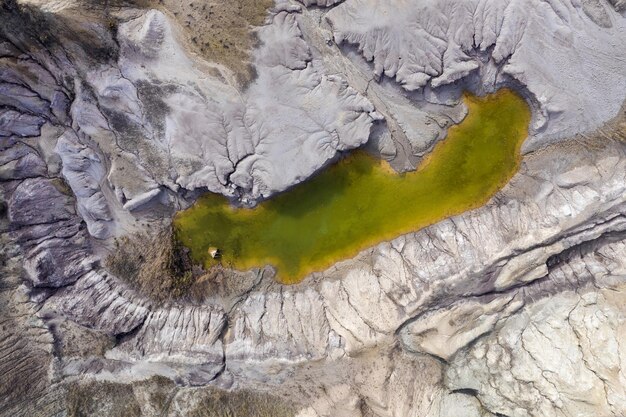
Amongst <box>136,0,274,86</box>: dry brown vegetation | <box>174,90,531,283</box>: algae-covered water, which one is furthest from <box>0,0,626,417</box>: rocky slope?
<box>174,90,531,283</box>: algae-covered water

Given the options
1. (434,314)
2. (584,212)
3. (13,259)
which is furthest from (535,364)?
(13,259)

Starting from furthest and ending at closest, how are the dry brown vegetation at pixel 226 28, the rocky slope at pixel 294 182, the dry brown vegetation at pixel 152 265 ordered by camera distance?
the dry brown vegetation at pixel 152 265 < the dry brown vegetation at pixel 226 28 < the rocky slope at pixel 294 182

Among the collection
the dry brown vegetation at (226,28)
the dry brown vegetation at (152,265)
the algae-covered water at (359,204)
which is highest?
the dry brown vegetation at (226,28)

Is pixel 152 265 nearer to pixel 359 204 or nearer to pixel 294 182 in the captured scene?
pixel 294 182

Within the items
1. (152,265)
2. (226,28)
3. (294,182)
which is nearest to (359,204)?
(294,182)

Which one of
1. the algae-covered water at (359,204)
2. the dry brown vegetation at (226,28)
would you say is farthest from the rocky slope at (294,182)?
the algae-covered water at (359,204)

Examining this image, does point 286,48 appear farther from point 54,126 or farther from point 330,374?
point 330,374

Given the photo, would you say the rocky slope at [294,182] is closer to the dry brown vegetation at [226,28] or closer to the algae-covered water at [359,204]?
the dry brown vegetation at [226,28]
